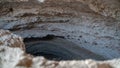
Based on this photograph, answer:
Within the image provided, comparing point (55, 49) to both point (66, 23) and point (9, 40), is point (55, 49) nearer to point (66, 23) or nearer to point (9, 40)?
point (66, 23)

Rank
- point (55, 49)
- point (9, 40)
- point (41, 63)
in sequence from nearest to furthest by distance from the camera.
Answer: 1. point (41, 63)
2. point (9, 40)
3. point (55, 49)

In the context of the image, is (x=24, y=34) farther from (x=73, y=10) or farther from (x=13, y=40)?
(x=13, y=40)

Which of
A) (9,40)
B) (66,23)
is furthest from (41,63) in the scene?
(66,23)

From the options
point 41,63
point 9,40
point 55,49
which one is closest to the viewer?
point 41,63

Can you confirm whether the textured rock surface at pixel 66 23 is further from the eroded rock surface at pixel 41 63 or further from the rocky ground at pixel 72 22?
the eroded rock surface at pixel 41 63

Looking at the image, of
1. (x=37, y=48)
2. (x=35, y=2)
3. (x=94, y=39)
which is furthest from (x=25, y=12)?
(x=94, y=39)

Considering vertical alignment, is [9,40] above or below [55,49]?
above

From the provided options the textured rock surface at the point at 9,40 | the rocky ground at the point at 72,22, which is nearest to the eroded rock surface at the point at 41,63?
the textured rock surface at the point at 9,40
